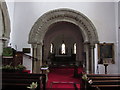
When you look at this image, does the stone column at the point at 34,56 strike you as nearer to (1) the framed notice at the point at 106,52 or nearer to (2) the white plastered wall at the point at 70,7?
(2) the white plastered wall at the point at 70,7

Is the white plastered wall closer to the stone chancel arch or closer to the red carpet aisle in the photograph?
the stone chancel arch

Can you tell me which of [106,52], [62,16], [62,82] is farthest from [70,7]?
[62,82]

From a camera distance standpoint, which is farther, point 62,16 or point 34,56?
point 62,16

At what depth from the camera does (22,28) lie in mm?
8516

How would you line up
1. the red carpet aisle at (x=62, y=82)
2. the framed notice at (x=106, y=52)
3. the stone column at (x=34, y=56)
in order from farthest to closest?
the stone column at (x=34, y=56)
the framed notice at (x=106, y=52)
the red carpet aisle at (x=62, y=82)

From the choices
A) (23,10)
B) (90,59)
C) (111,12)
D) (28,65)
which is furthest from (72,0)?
(28,65)

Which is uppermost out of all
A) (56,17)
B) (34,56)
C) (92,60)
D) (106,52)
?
(56,17)

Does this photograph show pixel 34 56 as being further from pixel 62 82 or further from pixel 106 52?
pixel 106 52

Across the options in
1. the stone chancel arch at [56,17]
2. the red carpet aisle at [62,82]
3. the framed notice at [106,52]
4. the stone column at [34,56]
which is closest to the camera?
the red carpet aisle at [62,82]

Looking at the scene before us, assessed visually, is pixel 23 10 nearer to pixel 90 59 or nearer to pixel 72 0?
pixel 72 0

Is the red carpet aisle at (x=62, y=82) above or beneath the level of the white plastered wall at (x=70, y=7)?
beneath

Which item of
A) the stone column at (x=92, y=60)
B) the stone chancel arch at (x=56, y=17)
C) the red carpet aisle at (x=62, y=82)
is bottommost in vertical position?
the red carpet aisle at (x=62, y=82)

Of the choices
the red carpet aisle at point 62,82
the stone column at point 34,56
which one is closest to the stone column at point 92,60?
the red carpet aisle at point 62,82

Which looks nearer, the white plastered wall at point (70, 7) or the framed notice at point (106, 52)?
the framed notice at point (106, 52)
